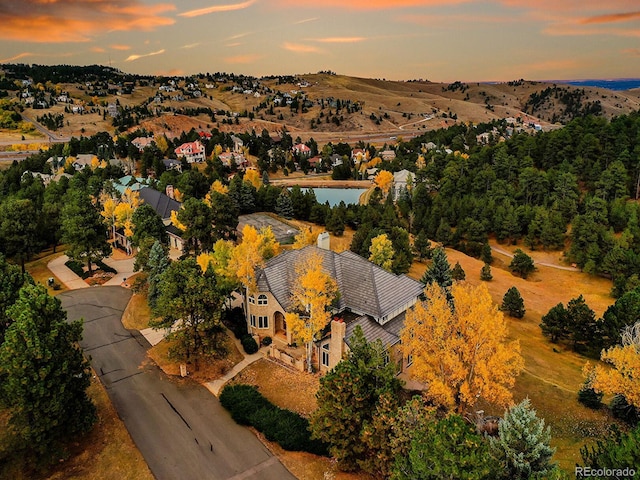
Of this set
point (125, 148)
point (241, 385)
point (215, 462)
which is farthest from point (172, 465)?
point (125, 148)

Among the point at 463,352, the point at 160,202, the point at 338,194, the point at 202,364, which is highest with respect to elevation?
the point at 463,352

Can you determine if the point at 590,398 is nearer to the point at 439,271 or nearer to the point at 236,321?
the point at 439,271

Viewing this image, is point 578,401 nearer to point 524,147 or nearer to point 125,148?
point 524,147

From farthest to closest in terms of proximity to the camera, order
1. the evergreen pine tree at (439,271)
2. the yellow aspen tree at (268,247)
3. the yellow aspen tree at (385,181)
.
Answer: the yellow aspen tree at (385,181) < the yellow aspen tree at (268,247) < the evergreen pine tree at (439,271)

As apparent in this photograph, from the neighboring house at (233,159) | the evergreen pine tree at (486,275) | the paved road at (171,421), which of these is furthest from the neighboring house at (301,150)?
the paved road at (171,421)

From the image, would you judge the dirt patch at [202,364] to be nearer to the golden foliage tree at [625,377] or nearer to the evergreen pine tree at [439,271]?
the evergreen pine tree at [439,271]

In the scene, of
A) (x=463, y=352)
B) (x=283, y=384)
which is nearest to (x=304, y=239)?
(x=283, y=384)

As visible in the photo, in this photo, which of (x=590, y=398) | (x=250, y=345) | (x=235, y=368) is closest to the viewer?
(x=590, y=398)
